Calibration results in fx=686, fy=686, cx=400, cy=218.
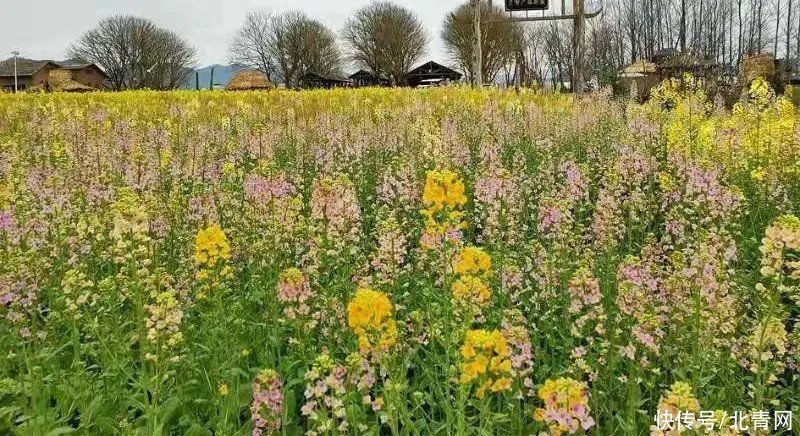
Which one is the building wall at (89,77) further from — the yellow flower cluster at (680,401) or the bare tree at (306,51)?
the yellow flower cluster at (680,401)

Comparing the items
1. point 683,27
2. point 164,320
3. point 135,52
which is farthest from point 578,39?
point 135,52

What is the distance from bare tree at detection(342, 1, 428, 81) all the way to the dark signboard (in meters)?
51.7

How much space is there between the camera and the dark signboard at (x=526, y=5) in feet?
71.0

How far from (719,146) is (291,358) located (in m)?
5.83

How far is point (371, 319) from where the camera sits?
7.65 feet

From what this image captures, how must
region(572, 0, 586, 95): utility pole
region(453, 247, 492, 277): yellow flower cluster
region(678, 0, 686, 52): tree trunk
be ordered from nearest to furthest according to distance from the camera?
region(453, 247, 492, 277): yellow flower cluster, region(572, 0, 586, 95): utility pole, region(678, 0, 686, 52): tree trunk

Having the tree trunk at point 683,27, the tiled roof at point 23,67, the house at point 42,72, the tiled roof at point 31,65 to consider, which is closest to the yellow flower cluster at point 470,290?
the tree trunk at point 683,27

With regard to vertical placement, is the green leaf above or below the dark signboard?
below

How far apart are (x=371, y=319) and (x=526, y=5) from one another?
21038mm

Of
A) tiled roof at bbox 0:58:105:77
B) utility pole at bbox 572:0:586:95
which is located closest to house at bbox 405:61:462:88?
tiled roof at bbox 0:58:105:77

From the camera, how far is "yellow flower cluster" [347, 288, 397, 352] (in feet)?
7.57

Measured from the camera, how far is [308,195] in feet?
22.8

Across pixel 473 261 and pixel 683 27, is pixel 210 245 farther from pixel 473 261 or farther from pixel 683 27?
pixel 683 27

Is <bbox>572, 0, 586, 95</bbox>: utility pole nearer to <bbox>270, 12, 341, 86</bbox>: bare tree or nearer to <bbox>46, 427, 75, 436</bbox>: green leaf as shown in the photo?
<bbox>46, 427, 75, 436</bbox>: green leaf
